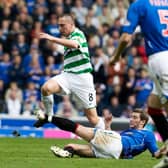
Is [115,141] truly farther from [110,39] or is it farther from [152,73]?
[110,39]

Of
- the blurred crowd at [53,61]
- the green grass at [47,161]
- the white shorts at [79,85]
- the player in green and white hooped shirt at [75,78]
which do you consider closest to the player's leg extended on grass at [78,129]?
the green grass at [47,161]

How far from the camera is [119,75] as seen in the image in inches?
915

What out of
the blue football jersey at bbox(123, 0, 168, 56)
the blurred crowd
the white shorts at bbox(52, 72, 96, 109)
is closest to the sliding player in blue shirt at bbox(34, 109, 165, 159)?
the blue football jersey at bbox(123, 0, 168, 56)

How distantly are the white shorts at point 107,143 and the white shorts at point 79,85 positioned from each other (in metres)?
2.81

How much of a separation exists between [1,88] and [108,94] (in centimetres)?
293

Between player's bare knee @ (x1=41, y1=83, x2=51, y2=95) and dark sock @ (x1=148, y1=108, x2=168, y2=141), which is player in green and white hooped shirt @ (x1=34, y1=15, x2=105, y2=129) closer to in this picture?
player's bare knee @ (x1=41, y1=83, x2=51, y2=95)

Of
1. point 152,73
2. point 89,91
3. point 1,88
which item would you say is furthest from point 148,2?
point 1,88

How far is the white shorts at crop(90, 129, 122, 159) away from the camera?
1219 cm

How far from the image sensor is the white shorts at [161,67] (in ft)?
34.8

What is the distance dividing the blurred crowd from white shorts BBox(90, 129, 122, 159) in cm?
929

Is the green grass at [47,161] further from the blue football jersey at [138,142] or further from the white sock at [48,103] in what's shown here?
the white sock at [48,103]

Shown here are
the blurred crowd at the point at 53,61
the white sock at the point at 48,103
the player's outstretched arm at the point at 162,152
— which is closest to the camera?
the player's outstretched arm at the point at 162,152

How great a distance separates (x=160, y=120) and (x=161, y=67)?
109 cm

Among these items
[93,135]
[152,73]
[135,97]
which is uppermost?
[152,73]
